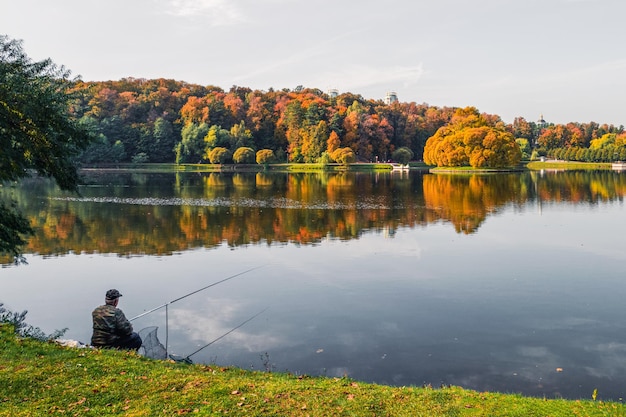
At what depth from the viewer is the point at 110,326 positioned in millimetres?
9180

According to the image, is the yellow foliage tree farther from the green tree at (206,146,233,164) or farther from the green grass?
the green tree at (206,146,233,164)

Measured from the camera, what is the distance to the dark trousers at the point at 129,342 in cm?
926

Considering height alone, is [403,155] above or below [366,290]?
above

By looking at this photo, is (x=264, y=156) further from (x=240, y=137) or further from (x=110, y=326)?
(x=110, y=326)

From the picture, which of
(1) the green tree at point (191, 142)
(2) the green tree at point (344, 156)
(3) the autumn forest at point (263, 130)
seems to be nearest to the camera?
(3) the autumn forest at point (263, 130)

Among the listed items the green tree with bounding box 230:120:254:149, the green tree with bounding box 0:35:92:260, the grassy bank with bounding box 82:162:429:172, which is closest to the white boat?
the grassy bank with bounding box 82:162:429:172

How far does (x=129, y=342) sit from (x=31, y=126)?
5.05 m

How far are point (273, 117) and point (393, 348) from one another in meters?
112

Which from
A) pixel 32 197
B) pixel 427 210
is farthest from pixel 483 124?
pixel 32 197

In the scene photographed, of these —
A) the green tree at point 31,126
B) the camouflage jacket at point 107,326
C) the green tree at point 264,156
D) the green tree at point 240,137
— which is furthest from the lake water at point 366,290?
the green tree at point 240,137

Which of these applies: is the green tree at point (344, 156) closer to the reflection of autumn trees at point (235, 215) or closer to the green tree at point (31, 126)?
the reflection of autumn trees at point (235, 215)

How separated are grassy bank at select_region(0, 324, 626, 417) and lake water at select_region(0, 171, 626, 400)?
1879mm

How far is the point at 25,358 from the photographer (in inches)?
311

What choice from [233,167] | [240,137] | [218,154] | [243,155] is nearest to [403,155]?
[243,155]
